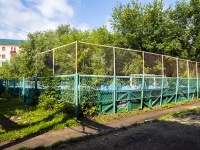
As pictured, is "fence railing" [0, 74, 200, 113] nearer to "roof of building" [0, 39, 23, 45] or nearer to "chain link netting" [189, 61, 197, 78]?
"chain link netting" [189, 61, 197, 78]

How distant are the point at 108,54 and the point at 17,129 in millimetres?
5809

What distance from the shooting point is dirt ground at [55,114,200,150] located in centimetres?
481

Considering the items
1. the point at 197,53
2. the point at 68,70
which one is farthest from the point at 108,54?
the point at 197,53

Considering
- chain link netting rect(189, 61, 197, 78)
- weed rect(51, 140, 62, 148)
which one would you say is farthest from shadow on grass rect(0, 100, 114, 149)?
chain link netting rect(189, 61, 197, 78)

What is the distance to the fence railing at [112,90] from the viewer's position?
7.82m

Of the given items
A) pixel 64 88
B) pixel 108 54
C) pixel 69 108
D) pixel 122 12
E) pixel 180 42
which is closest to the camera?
pixel 69 108

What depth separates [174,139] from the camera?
17.6ft

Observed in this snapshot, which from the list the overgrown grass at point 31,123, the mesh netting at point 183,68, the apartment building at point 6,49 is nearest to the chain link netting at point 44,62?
the overgrown grass at point 31,123

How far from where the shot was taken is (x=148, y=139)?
212 inches

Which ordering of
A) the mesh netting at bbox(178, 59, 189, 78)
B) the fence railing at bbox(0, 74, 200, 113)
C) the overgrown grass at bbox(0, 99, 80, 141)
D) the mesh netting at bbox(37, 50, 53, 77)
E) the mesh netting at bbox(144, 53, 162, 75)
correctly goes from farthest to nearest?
the mesh netting at bbox(178, 59, 189, 78) → the mesh netting at bbox(144, 53, 162, 75) → the mesh netting at bbox(37, 50, 53, 77) → the fence railing at bbox(0, 74, 200, 113) → the overgrown grass at bbox(0, 99, 80, 141)

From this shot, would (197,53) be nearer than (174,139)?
No

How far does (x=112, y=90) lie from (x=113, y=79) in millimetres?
484

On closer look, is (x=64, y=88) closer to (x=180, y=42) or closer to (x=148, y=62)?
(x=148, y=62)

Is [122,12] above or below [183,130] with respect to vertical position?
above
